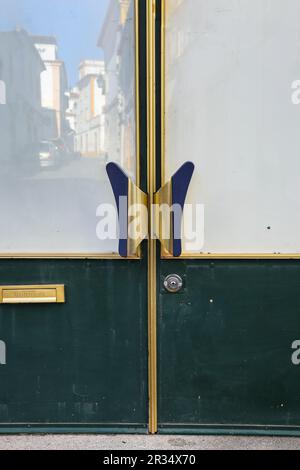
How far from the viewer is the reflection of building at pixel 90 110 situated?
6.90ft

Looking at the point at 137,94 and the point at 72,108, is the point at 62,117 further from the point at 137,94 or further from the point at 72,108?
the point at 137,94

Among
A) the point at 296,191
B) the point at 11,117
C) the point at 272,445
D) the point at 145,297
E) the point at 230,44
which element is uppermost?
the point at 230,44

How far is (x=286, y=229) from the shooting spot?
2.15m

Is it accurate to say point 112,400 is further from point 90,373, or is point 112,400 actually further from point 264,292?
point 264,292

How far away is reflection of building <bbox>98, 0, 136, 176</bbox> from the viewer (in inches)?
81.7

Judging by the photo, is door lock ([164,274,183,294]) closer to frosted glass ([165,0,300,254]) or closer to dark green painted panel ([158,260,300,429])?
dark green painted panel ([158,260,300,429])

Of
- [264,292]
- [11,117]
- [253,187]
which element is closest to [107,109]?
[11,117]

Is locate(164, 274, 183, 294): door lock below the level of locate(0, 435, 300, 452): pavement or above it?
above

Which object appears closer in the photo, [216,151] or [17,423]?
[216,151]

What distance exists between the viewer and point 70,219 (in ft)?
7.11

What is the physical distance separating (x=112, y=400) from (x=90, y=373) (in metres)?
0.17

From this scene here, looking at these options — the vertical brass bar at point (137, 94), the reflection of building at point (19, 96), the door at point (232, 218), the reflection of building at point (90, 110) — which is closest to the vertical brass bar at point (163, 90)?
the door at point (232, 218)

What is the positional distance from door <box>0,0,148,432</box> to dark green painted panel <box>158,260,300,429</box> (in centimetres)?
14

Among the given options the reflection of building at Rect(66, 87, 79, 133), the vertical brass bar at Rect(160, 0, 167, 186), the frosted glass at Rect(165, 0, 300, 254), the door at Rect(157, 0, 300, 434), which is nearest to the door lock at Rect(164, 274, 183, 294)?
the door at Rect(157, 0, 300, 434)
